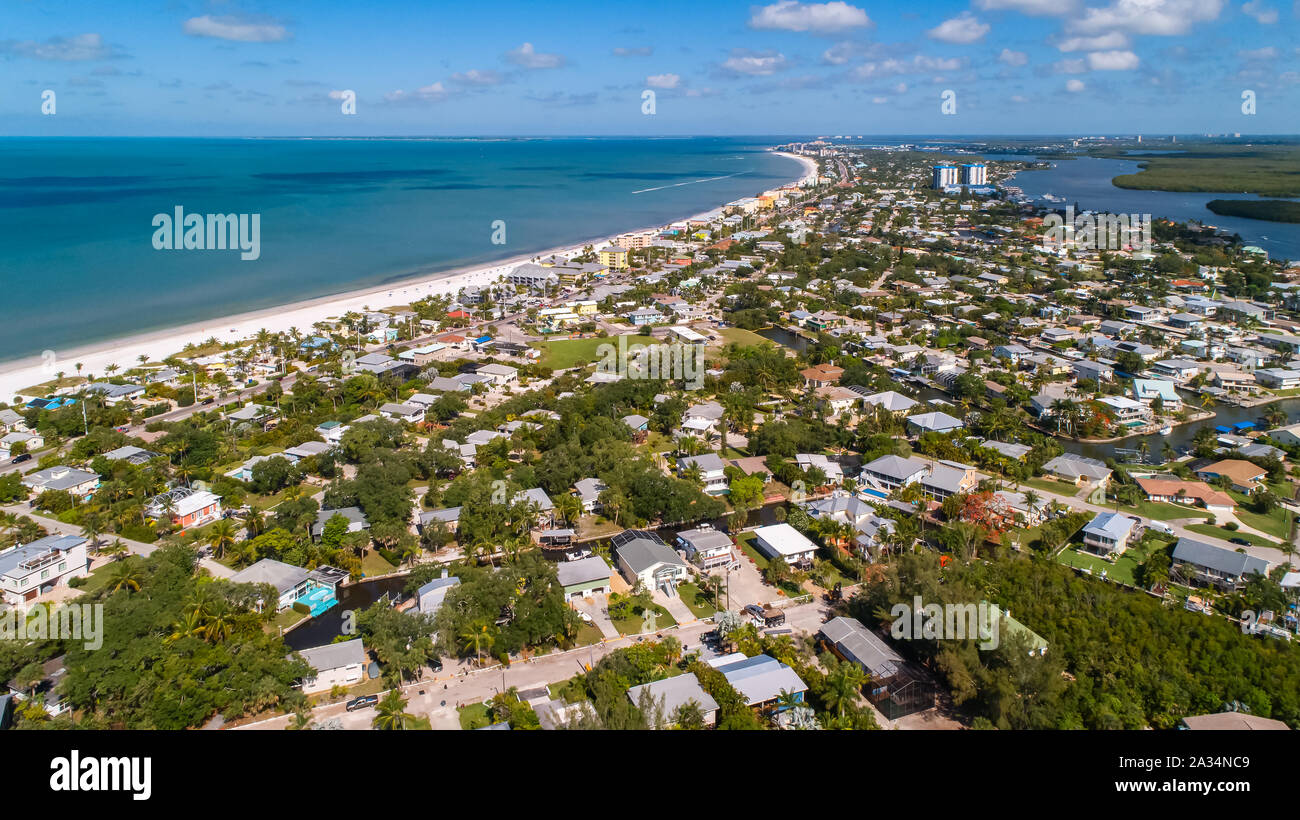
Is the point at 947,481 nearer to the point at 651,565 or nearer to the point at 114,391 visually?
the point at 651,565

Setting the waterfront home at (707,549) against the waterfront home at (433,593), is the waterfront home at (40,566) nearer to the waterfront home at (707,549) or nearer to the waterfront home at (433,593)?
the waterfront home at (433,593)

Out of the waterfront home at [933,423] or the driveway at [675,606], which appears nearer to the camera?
the driveway at [675,606]

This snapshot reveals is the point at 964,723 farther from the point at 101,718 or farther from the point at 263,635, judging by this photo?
the point at 101,718

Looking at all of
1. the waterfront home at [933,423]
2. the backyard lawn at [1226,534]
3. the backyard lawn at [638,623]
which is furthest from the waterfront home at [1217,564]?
the backyard lawn at [638,623]

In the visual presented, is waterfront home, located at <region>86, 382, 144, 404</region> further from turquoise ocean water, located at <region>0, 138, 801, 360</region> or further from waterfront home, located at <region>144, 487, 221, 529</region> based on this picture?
waterfront home, located at <region>144, 487, 221, 529</region>
